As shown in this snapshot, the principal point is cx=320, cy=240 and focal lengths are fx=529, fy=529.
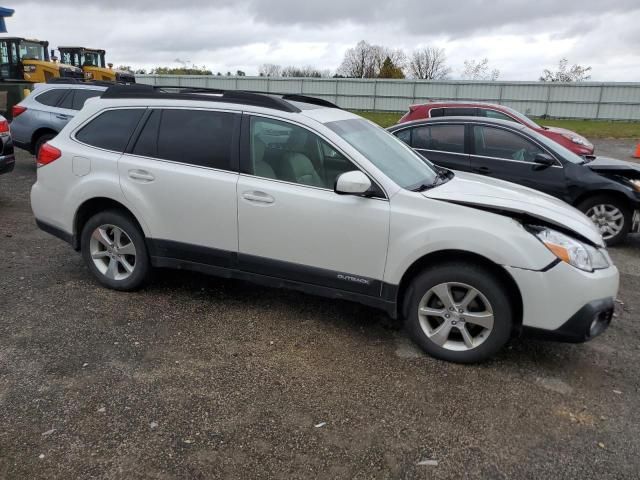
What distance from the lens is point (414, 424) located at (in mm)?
3102

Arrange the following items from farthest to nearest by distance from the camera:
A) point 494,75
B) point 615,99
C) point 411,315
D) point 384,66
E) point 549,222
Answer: point 494,75, point 384,66, point 615,99, point 411,315, point 549,222

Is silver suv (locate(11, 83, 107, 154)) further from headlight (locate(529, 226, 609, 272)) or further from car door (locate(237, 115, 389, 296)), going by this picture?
headlight (locate(529, 226, 609, 272))

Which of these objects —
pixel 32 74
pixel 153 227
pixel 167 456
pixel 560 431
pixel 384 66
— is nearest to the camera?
pixel 167 456

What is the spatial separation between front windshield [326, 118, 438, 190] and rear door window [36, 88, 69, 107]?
7873mm

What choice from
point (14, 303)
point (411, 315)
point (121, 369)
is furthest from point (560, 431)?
point (14, 303)

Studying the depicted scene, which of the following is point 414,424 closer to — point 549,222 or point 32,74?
point 549,222

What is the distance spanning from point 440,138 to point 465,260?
4.41 m

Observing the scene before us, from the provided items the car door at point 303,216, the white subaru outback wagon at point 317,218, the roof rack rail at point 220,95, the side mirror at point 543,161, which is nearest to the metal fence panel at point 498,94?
the side mirror at point 543,161

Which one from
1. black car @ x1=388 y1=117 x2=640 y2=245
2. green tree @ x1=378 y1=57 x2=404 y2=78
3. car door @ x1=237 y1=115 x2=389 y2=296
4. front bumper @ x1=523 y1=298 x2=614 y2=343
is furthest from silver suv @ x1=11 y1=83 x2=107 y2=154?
green tree @ x1=378 y1=57 x2=404 y2=78

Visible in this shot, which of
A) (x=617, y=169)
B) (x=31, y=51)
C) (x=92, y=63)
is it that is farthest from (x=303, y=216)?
(x=92, y=63)

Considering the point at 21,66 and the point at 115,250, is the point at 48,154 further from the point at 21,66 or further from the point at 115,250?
the point at 21,66

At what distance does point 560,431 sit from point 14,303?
171 inches

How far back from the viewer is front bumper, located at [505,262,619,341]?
3375 mm

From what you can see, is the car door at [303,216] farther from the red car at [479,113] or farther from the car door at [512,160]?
the red car at [479,113]
